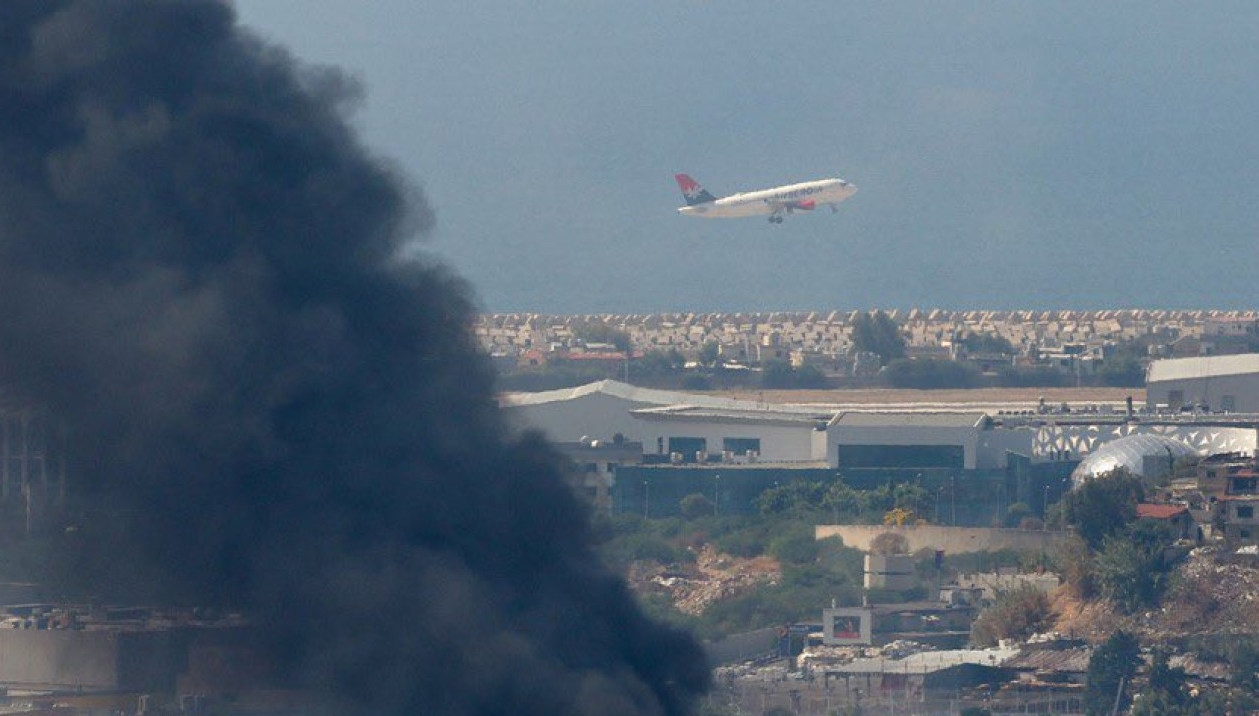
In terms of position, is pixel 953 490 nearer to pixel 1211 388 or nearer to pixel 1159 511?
pixel 1159 511

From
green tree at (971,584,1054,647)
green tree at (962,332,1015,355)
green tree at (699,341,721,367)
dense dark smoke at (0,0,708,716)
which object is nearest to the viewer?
dense dark smoke at (0,0,708,716)

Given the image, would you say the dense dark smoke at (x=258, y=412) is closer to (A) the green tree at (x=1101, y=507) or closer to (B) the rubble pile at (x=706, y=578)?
(B) the rubble pile at (x=706, y=578)

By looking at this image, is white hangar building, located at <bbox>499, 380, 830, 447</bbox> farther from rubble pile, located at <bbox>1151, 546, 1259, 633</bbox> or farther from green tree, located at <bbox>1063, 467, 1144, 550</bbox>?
→ rubble pile, located at <bbox>1151, 546, 1259, 633</bbox>

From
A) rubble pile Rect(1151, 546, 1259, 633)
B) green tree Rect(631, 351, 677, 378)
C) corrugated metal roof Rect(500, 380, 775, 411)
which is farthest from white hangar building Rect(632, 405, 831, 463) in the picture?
green tree Rect(631, 351, 677, 378)

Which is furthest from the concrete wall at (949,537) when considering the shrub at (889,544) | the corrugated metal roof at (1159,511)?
the corrugated metal roof at (1159,511)

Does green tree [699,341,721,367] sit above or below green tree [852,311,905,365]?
below

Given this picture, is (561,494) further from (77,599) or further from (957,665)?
(957,665)
